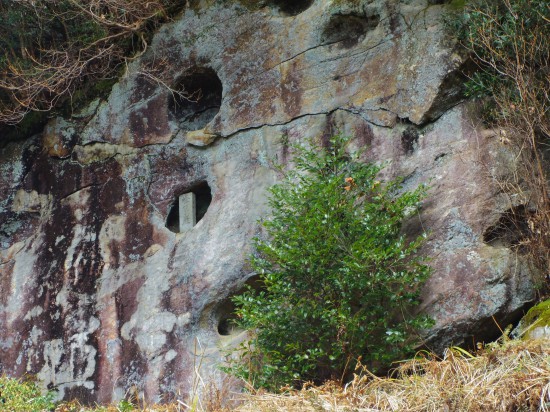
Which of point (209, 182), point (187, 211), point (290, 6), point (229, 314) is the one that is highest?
point (290, 6)

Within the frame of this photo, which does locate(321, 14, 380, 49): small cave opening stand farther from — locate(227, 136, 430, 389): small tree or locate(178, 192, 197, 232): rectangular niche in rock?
locate(178, 192, 197, 232): rectangular niche in rock

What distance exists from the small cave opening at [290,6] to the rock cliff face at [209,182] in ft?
0.05

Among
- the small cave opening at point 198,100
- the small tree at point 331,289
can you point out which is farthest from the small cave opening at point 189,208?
the small tree at point 331,289

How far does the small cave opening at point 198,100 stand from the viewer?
10.2 metres

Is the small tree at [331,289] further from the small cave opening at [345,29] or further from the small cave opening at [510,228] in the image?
the small cave opening at [345,29]

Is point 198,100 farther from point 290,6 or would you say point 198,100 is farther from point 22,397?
point 22,397

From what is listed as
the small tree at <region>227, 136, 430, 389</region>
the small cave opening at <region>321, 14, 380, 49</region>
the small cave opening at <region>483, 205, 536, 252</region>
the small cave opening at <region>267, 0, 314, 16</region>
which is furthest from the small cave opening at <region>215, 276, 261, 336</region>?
the small cave opening at <region>267, 0, 314, 16</region>

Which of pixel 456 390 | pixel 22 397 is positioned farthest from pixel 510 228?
pixel 22 397

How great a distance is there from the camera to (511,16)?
817 cm

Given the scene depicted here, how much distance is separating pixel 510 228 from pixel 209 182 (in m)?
3.34

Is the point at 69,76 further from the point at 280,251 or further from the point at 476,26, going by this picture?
the point at 476,26

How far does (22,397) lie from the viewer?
8.52 metres

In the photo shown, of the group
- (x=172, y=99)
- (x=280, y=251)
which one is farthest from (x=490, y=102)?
(x=172, y=99)

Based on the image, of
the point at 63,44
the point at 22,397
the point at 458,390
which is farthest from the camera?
the point at 63,44
